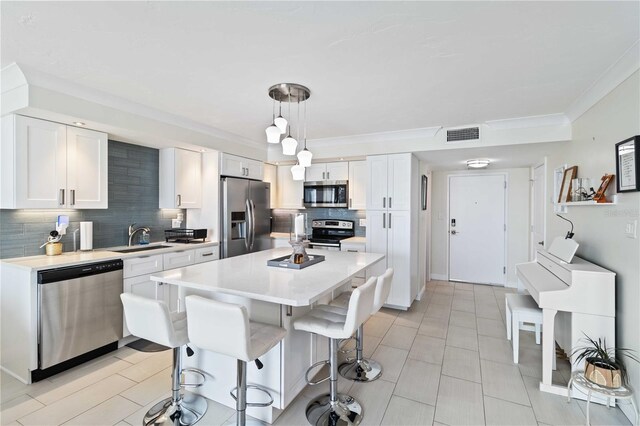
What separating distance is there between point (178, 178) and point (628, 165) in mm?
4215

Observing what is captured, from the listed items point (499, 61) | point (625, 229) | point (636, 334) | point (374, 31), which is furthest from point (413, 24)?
point (636, 334)

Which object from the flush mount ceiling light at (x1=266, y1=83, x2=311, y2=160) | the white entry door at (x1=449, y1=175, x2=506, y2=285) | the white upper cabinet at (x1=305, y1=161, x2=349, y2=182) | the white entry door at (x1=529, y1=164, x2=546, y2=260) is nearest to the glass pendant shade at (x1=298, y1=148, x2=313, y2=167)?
the flush mount ceiling light at (x1=266, y1=83, x2=311, y2=160)

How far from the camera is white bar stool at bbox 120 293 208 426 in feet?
5.69

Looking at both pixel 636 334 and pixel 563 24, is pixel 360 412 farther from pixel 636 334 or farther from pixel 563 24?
pixel 563 24

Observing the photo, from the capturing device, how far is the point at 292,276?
2.12m

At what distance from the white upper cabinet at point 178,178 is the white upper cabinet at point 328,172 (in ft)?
5.77

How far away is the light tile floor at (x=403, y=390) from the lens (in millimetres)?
2045

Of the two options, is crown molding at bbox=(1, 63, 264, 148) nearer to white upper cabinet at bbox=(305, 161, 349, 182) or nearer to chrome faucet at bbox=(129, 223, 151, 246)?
chrome faucet at bbox=(129, 223, 151, 246)

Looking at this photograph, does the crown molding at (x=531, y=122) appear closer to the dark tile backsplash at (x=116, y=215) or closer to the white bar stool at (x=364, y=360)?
the white bar stool at (x=364, y=360)

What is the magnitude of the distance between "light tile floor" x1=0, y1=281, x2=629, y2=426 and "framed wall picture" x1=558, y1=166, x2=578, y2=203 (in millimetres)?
1506

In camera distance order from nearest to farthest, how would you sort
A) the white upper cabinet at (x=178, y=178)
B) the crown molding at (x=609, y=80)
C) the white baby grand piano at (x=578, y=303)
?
the crown molding at (x=609, y=80) → the white baby grand piano at (x=578, y=303) → the white upper cabinet at (x=178, y=178)

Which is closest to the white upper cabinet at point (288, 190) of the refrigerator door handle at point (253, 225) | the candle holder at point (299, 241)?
the refrigerator door handle at point (253, 225)

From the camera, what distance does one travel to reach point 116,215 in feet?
11.5

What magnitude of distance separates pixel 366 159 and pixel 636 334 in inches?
→ 128
